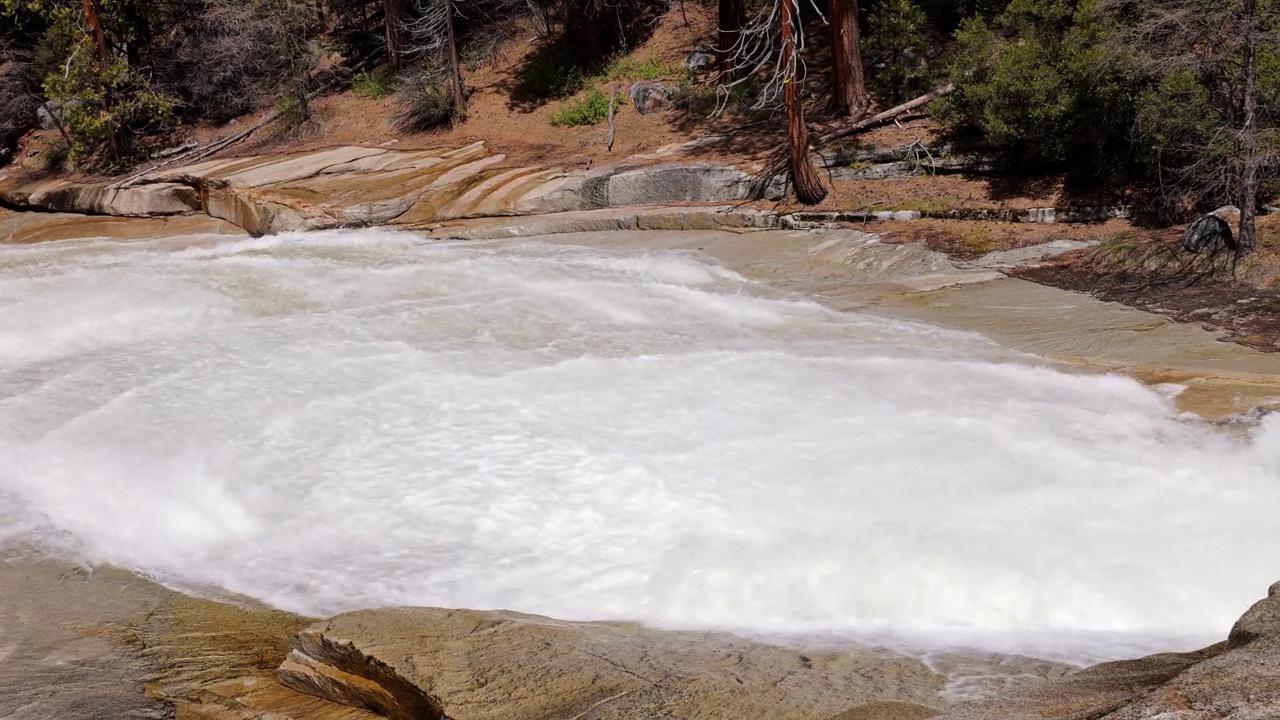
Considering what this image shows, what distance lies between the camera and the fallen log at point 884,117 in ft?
50.6

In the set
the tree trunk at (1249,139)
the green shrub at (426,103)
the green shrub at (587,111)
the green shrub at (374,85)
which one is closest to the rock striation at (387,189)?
the green shrub at (587,111)

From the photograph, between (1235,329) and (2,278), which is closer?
(1235,329)

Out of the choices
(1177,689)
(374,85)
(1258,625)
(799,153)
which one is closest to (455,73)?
(374,85)

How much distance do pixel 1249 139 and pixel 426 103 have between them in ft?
50.3

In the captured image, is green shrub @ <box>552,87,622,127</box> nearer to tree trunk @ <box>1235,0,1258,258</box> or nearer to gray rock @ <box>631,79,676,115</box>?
gray rock @ <box>631,79,676,115</box>

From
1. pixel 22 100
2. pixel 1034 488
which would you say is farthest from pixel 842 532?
pixel 22 100

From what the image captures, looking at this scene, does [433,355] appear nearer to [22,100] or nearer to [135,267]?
[135,267]

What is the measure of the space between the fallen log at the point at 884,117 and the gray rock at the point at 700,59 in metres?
4.62

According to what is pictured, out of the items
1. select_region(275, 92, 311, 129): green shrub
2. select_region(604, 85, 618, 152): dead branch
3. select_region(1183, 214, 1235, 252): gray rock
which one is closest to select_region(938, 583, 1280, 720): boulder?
select_region(1183, 214, 1235, 252): gray rock

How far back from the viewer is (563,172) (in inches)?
649

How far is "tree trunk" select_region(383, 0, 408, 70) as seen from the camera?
22.9 meters

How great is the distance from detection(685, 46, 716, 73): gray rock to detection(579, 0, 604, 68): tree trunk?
8.64 ft

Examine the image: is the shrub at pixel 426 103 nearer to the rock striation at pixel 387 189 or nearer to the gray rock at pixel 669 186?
the rock striation at pixel 387 189

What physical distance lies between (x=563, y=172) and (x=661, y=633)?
12908mm
